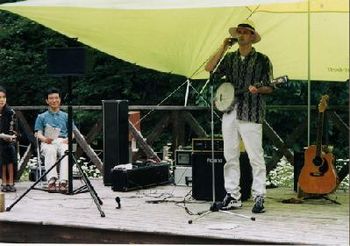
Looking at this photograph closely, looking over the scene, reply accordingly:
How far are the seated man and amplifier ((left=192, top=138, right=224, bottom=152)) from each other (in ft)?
5.09

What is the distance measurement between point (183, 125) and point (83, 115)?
17.6 ft

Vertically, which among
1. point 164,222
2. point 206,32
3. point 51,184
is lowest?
point 164,222

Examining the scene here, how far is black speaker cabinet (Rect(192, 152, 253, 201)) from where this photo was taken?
614 cm

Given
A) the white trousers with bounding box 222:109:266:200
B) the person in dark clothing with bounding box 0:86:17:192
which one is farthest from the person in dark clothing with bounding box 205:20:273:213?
the person in dark clothing with bounding box 0:86:17:192

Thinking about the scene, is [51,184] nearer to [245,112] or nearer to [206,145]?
[206,145]

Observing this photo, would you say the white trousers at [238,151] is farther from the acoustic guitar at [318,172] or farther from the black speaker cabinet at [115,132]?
the black speaker cabinet at [115,132]

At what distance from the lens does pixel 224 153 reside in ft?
18.9

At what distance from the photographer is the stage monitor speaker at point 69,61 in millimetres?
6125

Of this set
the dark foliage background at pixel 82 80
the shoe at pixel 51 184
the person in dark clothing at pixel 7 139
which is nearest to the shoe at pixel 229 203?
the shoe at pixel 51 184

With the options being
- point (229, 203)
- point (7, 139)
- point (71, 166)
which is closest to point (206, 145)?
point (229, 203)

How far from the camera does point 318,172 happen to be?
6172 mm

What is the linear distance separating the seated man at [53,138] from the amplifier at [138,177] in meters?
0.54

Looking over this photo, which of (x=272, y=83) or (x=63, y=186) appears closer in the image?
(x=272, y=83)

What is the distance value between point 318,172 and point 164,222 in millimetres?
1749
